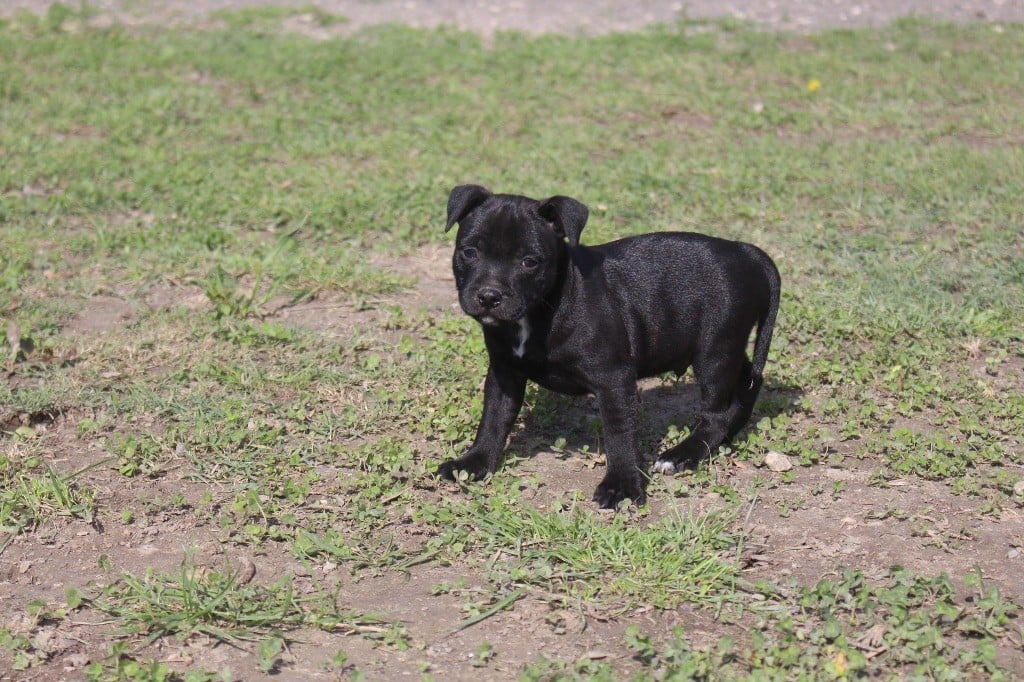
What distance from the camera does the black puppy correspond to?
16.6 ft

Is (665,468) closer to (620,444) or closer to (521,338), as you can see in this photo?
(620,444)

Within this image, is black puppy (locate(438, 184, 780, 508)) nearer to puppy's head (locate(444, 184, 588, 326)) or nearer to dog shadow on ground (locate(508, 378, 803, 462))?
puppy's head (locate(444, 184, 588, 326))

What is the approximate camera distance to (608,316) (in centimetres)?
528

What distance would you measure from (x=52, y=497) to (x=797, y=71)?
27.4 ft

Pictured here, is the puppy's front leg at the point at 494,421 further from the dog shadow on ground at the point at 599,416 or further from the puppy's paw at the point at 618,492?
the puppy's paw at the point at 618,492

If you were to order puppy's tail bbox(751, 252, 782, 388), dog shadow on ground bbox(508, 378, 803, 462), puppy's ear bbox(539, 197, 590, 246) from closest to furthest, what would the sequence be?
puppy's ear bbox(539, 197, 590, 246) → puppy's tail bbox(751, 252, 782, 388) → dog shadow on ground bbox(508, 378, 803, 462)

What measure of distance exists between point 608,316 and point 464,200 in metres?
0.82

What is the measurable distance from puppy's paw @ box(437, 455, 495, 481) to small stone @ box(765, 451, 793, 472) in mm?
1310

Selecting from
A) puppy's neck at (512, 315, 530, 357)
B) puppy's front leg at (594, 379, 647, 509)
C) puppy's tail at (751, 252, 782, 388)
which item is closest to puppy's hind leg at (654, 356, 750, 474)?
puppy's tail at (751, 252, 782, 388)

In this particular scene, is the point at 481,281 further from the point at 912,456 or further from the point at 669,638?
the point at 912,456

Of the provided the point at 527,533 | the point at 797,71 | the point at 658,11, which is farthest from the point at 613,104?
the point at 527,533

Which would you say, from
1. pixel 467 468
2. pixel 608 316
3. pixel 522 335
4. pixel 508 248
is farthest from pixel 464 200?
pixel 467 468

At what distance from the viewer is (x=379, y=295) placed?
7426 mm

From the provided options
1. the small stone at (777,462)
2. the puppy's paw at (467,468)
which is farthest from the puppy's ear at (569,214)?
the small stone at (777,462)
